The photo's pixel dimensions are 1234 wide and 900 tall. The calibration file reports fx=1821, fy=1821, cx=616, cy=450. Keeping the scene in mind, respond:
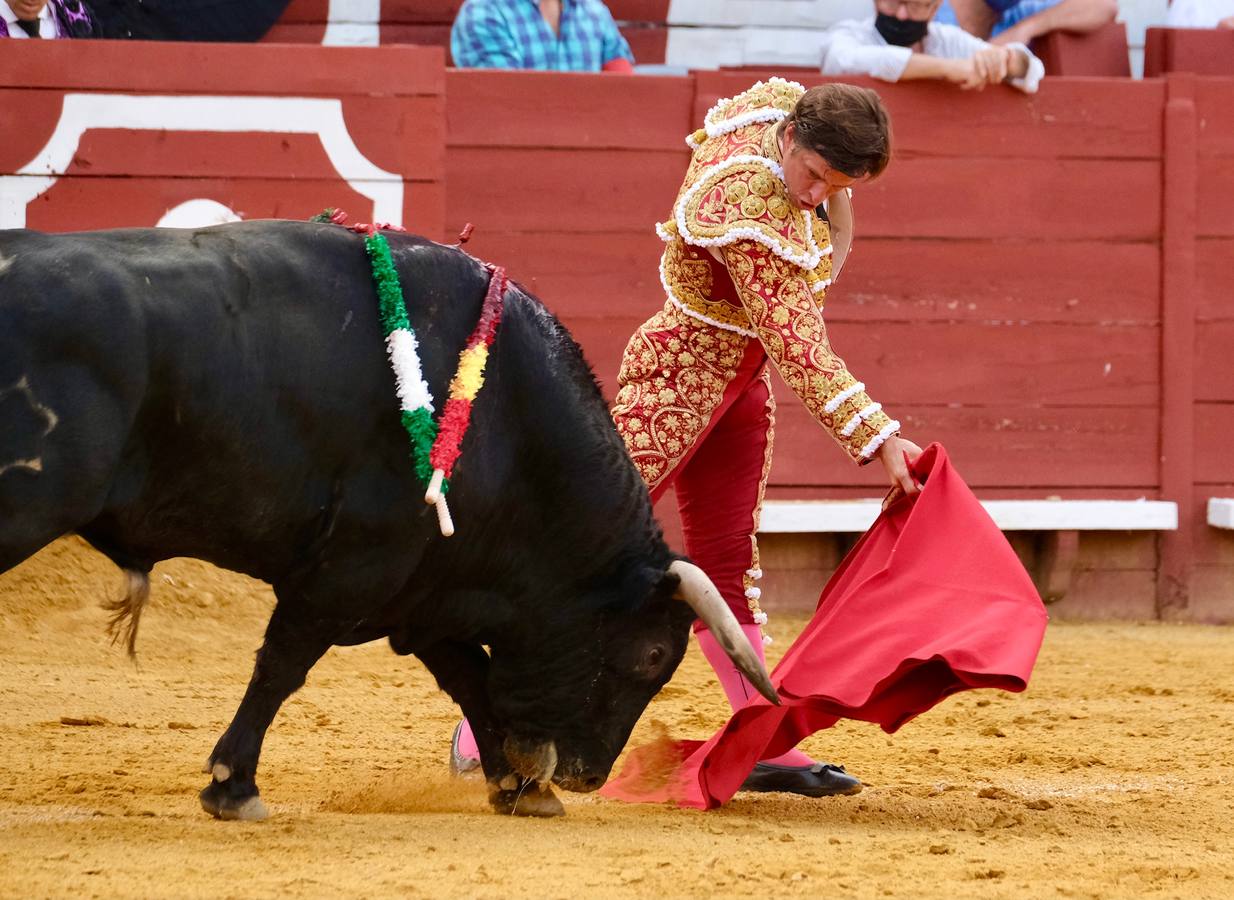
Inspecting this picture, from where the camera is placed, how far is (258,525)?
10.2 ft

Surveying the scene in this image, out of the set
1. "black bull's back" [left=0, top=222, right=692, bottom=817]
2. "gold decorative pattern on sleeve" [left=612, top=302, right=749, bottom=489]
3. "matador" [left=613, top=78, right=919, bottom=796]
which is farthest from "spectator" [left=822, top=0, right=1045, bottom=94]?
"black bull's back" [left=0, top=222, right=692, bottom=817]

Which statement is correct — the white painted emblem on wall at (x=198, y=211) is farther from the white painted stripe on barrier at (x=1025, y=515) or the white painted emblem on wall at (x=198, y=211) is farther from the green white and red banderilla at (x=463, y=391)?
the green white and red banderilla at (x=463, y=391)

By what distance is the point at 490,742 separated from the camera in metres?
3.55

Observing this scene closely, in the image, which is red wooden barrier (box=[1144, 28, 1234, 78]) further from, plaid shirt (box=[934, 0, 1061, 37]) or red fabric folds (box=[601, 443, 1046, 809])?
red fabric folds (box=[601, 443, 1046, 809])

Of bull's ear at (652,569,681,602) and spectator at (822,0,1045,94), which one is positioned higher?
spectator at (822,0,1045,94)

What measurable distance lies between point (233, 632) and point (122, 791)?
2.09m

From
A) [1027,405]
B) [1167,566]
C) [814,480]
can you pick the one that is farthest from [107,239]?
[1167,566]

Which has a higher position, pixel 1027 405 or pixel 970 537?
pixel 970 537

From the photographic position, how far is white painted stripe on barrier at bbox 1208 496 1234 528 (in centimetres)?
646

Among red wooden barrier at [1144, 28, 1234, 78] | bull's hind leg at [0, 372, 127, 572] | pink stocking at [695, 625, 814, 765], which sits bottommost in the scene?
pink stocking at [695, 625, 814, 765]

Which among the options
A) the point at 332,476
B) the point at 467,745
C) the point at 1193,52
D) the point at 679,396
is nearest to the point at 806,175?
the point at 679,396

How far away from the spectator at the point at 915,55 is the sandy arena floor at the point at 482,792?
2030 mm

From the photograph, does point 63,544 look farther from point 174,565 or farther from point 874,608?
point 874,608

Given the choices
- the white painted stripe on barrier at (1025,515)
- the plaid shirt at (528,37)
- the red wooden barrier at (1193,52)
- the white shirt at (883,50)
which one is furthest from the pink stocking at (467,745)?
the red wooden barrier at (1193,52)
